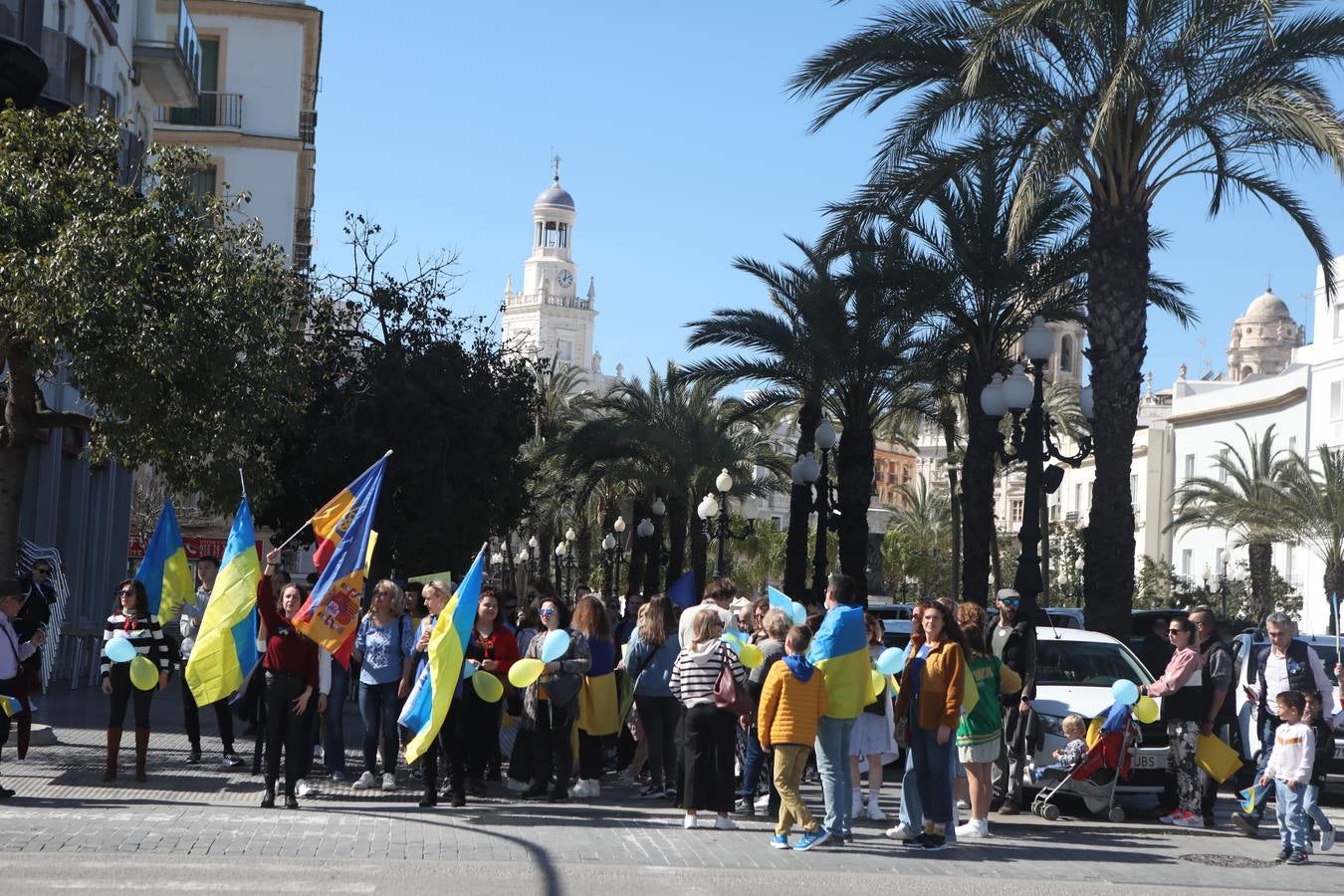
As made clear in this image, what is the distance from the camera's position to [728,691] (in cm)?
1183

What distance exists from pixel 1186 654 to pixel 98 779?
870 centimetres

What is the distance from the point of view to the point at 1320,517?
2024 inches

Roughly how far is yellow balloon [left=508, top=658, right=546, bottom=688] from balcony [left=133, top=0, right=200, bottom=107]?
2156cm

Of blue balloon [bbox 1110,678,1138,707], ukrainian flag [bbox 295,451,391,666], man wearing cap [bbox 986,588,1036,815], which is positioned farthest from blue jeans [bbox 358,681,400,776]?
blue balloon [bbox 1110,678,1138,707]

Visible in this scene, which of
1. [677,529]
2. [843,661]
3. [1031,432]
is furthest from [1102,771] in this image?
[677,529]

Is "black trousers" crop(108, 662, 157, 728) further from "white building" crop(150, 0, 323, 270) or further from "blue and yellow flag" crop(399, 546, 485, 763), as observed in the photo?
"white building" crop(150, 0, 323, 270)

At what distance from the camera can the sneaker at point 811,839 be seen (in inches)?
438

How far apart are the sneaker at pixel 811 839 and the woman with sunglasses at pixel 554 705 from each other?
2793 millimetres

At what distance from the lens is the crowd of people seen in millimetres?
11305

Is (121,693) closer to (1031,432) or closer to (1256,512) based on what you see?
(1031,432)

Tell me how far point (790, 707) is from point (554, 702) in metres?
2.78

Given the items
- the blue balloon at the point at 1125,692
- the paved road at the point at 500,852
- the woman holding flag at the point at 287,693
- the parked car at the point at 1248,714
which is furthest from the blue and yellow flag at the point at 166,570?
the parked car at the point at 1248,714

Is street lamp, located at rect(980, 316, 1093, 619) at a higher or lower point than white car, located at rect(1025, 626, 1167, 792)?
higher

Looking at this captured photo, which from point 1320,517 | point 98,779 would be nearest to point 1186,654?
point 98,779
